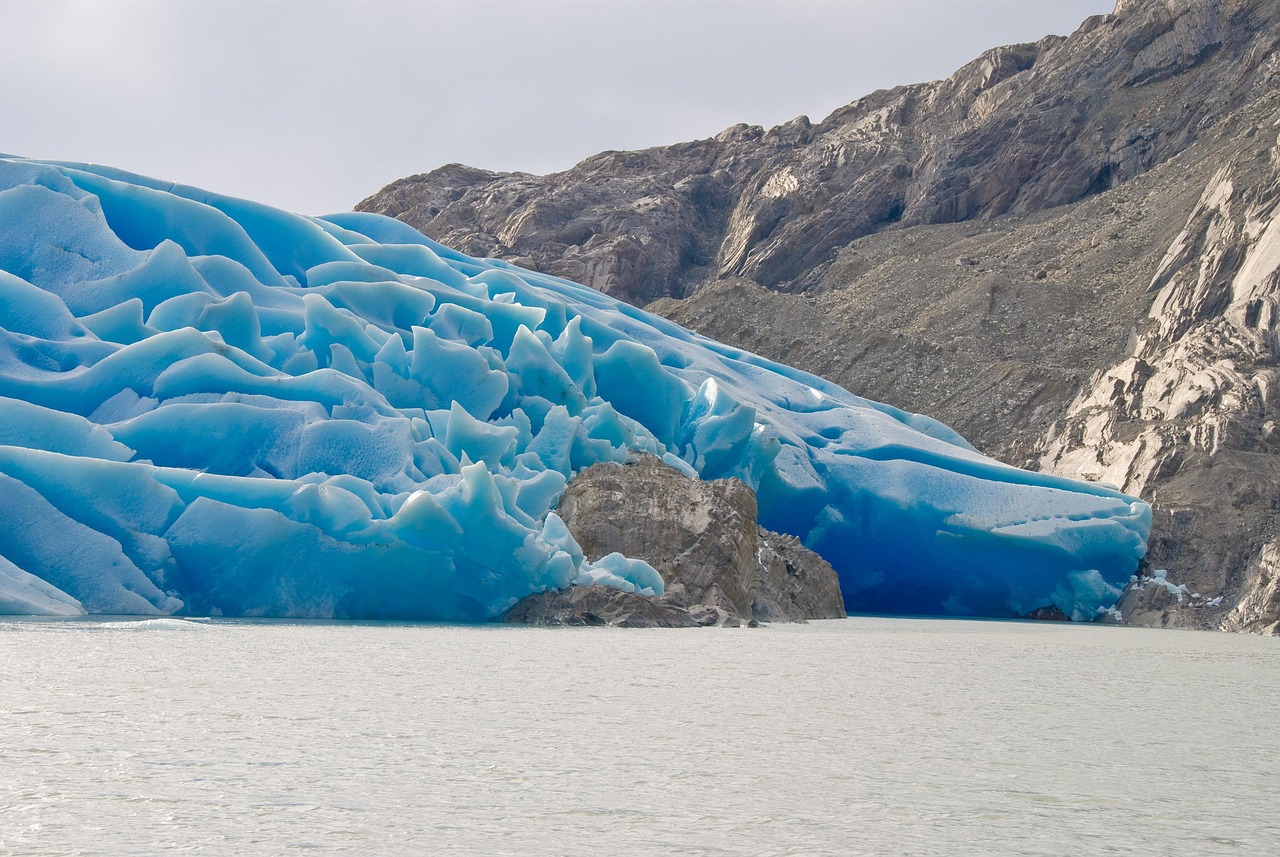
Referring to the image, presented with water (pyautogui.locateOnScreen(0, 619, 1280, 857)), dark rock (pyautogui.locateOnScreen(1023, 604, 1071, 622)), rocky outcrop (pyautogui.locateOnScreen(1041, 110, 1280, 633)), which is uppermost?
rocky outcrop (pyautogui.locateOnScreen(1041, 110, 1280, 633))

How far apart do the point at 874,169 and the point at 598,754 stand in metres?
43.1

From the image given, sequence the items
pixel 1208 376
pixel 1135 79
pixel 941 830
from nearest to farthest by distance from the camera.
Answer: pixel 941 830 < pixel 1208 376 < pixel 1135 79

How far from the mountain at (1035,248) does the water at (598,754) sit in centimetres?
969

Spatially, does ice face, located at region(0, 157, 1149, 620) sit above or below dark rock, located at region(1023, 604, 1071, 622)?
Result: above

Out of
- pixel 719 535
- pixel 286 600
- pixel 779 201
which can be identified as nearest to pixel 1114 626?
pixel 719 535

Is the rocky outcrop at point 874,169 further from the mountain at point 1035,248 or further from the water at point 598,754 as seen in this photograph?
the water at point 598,754

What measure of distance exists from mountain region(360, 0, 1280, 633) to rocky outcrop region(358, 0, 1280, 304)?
0.10 m

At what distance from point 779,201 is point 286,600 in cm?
3822

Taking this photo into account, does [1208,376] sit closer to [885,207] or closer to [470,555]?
[470,555]

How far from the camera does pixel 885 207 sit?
43.7 meters

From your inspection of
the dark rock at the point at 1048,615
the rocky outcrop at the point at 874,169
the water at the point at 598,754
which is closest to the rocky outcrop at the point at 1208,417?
the dark rock at the point at 1048,615

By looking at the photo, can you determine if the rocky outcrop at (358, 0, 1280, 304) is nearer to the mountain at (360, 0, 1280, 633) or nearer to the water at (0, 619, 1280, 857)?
the mountain at (360, 0, 1280, 633)

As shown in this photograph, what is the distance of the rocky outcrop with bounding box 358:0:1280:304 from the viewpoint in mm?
38281

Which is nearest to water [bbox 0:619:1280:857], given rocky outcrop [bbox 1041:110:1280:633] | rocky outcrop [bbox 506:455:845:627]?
rocky outcrop [bbox 506:455:845:627]
